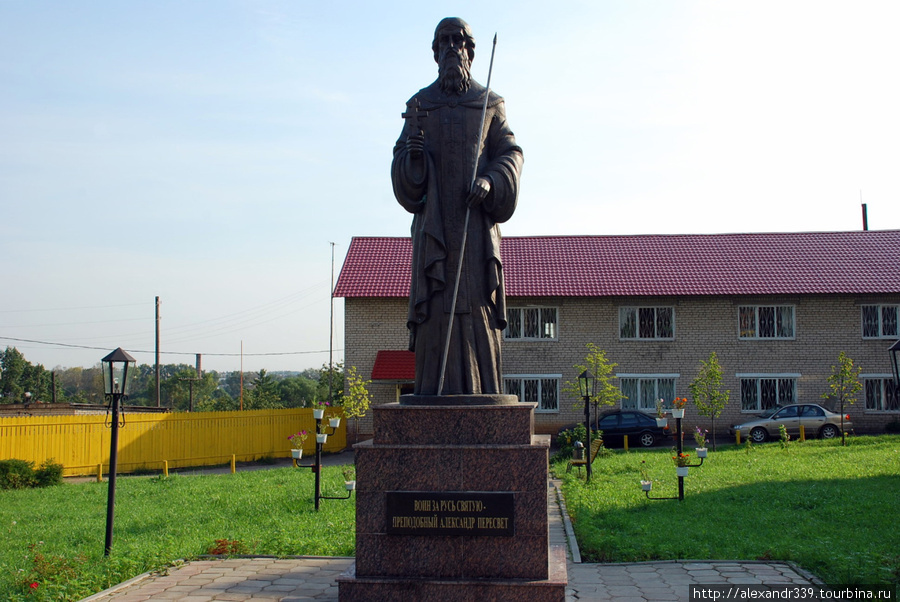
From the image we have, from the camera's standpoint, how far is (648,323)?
25.4 metres

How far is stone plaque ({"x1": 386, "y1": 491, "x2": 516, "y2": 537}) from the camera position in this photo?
5.39m

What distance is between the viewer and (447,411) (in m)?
5.64

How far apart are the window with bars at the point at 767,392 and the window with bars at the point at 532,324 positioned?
6.49 m

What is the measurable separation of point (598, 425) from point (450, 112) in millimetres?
17735

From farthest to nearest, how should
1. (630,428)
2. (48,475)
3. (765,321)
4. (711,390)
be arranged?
(765,321)
(630,428)
(711,390)
(48,475)

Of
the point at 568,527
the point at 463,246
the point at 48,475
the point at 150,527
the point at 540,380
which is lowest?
the point at 48,475

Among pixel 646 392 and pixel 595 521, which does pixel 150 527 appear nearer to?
pixel 595 521

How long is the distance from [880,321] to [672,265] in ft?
22.6

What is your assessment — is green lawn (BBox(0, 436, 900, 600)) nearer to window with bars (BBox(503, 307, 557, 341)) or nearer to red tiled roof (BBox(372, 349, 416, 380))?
red tiled roof (BBox(372, 349, 416, 380))

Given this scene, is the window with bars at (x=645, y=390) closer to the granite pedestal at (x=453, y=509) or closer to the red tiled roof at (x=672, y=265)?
the red tiled roof at (x=672, y=265)

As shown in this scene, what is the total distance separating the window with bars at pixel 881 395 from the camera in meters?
24.6

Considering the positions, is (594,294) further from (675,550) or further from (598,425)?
(675,550)

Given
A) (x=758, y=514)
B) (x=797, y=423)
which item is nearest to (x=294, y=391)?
(x=797, y=423)

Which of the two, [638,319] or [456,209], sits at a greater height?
[638,319]
